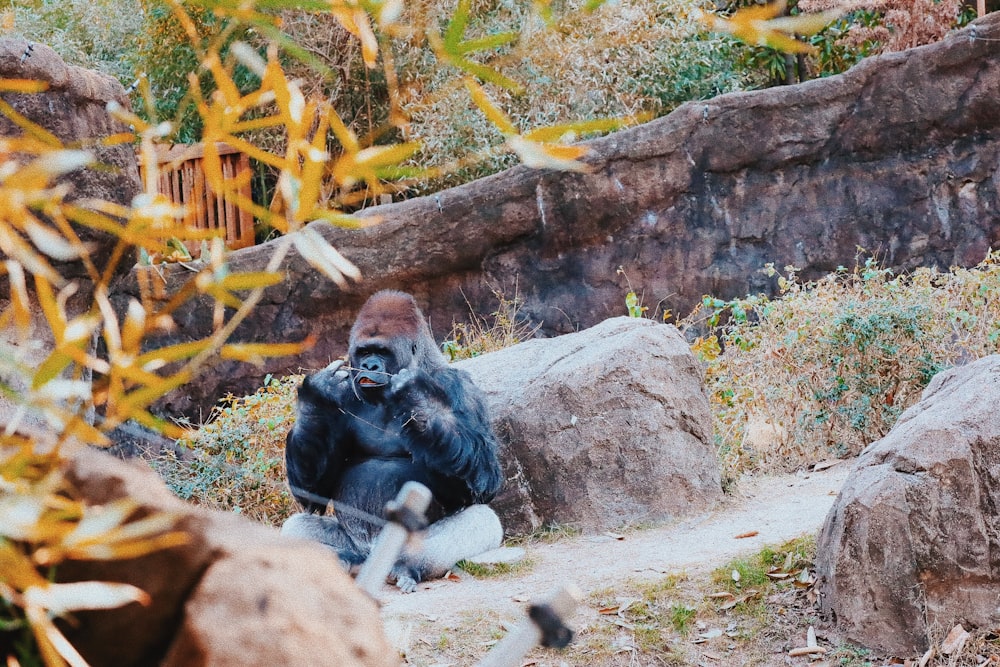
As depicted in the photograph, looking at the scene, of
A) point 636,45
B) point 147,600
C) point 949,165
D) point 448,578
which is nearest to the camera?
point 147,600

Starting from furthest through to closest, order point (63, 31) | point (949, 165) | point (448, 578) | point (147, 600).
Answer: point (63, 31) → point (949, 165) → point (448, 578) → point (147, 600)

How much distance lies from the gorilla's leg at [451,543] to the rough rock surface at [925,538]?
1.78 m

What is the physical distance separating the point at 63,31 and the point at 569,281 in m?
8.27

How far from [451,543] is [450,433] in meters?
0.52

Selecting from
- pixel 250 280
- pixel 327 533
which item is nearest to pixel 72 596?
pixel 250 280

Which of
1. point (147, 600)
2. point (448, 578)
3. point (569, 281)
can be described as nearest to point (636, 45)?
point (569, 281)

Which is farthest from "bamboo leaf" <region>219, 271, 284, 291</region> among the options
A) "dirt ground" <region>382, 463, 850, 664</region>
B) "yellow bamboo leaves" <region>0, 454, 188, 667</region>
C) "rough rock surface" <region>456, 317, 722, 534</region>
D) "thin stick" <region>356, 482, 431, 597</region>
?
"rough rock surface" <region>456, 317, 722, 534</region>

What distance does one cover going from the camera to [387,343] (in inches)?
200

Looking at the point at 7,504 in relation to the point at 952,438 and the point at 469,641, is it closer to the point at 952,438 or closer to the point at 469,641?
the point at 469,641

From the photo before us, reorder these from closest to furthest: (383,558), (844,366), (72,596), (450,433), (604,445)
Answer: (72,596) < (383,558) < (450,433) < (604,445) < (844,366)

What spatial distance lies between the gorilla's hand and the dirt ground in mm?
923

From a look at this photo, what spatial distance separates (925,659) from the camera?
11.9 feet

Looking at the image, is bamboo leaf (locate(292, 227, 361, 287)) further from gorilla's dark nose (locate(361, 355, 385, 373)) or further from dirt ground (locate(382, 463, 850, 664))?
gorilla's dark nose (locate(361, 355, 385, 373))

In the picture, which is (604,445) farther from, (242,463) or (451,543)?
(242,463)
